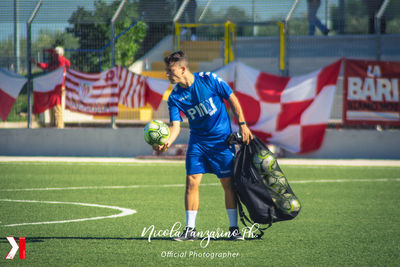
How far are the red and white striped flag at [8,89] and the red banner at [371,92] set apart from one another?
30.2ft

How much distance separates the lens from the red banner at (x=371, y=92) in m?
17.2

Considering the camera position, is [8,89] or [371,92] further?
[8,89]

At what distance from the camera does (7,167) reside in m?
15.4

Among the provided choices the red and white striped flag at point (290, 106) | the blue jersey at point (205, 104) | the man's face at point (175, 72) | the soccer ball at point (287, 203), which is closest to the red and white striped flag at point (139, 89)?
the red and white striped flag at point (290, 106)

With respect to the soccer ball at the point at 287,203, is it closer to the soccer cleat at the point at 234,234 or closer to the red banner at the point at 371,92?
the soccer cleat at the point at 234,234

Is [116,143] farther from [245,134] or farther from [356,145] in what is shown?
[245,134]

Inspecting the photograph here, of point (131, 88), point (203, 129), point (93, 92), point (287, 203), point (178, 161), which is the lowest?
point (178, 161)

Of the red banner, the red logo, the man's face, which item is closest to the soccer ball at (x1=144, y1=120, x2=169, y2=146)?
the man's face

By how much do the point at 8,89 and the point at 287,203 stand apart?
13682mm

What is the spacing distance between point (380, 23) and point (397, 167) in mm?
4460

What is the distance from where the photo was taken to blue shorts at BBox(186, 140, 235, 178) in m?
7.36

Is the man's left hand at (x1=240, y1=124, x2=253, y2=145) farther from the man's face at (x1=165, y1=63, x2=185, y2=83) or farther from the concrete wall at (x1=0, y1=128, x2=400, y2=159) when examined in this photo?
the concrete wall at (x1=0, y1=128, x2=400, y2=159)

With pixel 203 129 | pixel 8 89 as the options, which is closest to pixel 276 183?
pixel 203 129

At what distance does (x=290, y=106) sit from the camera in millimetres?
17375
